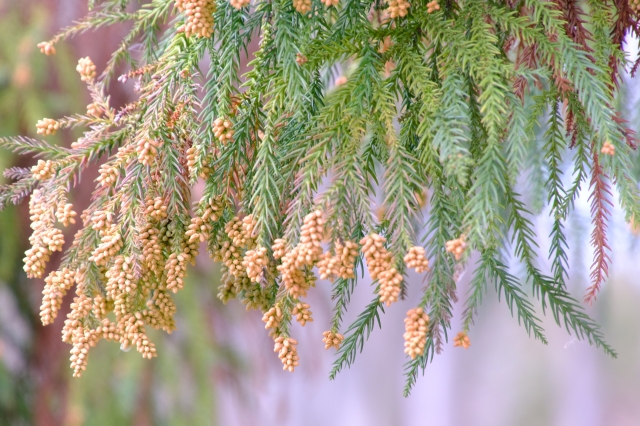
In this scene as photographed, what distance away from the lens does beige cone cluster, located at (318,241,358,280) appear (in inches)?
16.1

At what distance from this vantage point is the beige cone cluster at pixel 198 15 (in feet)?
1.45

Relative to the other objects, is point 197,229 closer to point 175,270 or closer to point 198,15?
point 175,270

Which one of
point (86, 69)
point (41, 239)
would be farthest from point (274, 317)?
point (86, 69)

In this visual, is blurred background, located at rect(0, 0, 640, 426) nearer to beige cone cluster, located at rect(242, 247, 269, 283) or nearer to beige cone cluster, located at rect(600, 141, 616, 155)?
beige cone cluster, located at rect(600, 141, 616, 155)

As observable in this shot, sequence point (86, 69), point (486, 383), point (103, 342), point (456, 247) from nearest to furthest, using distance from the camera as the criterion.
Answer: point (456, 247) → point (86, 69) → point (103, 342) → point (486, 383)

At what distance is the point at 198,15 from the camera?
45 cm

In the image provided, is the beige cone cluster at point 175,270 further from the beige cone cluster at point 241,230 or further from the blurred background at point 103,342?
the blurred background at point 103,342

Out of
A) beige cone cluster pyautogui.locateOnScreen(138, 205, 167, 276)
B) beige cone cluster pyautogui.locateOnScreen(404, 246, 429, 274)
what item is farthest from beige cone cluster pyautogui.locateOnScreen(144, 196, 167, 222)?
beige cone cluster pyautogui.locateOnScreen(404, 246, 429, 274)

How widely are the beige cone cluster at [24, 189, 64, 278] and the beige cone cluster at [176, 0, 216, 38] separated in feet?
0.71

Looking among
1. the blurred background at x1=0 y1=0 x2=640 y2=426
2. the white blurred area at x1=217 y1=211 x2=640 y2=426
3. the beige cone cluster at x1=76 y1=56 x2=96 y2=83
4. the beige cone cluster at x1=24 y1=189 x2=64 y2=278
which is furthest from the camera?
the white blurred area at x1=217 y1=211 x2=640 y2=426

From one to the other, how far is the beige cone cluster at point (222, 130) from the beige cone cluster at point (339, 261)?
133 millimetres

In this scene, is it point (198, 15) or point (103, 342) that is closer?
point (198, 15)

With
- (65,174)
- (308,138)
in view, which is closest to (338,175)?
(308,138)

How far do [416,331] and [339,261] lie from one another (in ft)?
0.27
